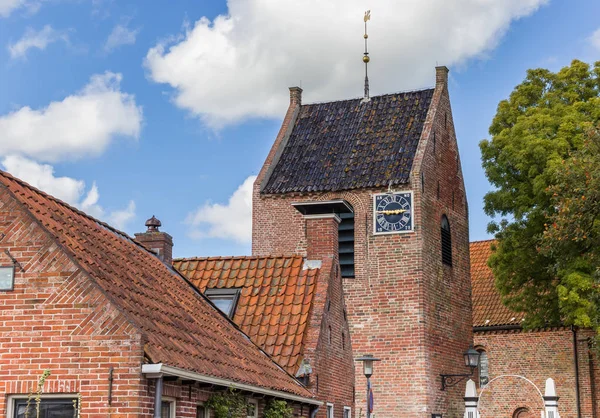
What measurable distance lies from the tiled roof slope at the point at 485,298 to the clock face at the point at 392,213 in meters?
6.67

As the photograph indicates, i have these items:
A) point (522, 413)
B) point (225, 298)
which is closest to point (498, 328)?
point (522, 413)

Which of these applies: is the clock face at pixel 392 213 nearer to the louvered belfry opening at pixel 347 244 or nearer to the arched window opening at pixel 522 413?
the louvered belfry opening at pixel 347 244

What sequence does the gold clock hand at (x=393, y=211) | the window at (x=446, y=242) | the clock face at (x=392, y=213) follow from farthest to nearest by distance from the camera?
the window at (x=446, y=242) → the gold clock hand at (x=393, y=211) → the clock face at (x=392, y=213)

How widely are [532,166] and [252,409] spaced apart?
61.6 feet

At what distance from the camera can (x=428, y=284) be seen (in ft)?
99.0

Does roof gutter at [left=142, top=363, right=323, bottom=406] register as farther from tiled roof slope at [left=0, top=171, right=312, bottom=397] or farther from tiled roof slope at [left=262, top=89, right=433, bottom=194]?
tiled roof slope at [left=262, top=89, right=433, bottom=194]

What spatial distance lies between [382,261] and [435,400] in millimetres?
4704

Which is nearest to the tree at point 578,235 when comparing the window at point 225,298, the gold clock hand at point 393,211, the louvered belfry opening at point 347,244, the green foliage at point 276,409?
the gold clock hand at point 393,211

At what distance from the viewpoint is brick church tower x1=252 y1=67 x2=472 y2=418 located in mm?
29656

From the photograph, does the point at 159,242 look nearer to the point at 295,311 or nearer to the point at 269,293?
the point at 269,293

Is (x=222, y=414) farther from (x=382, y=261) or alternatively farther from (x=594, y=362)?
(x=594, y=362)

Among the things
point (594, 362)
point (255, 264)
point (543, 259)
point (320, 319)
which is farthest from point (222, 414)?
point (594, 362)

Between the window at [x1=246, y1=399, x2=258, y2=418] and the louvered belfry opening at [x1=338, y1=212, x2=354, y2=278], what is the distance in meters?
16.8

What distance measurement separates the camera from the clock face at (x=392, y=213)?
30.3m
